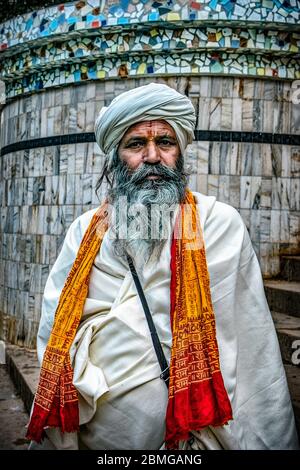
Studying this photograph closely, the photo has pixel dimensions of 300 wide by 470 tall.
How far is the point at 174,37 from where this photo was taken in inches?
165

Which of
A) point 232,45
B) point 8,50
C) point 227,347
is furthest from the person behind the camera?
point 8,50

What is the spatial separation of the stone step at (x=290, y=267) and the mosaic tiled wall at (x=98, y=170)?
67mm

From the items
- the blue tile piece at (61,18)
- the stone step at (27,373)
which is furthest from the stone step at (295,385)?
the blue tile piece at (61,18)

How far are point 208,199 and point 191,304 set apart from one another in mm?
523

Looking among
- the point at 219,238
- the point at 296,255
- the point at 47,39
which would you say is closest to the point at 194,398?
the point at 219,238

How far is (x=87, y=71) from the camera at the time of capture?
14.7 feet

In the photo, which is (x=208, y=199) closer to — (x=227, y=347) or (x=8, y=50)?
(x=227, y=347)

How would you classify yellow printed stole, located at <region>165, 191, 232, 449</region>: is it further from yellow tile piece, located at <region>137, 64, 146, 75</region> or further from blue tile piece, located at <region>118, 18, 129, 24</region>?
blue tile piece, located at <region>118, 18, 129, 24</region>

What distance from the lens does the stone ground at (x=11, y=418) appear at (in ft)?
11.3

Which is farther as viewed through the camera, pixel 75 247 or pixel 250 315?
pixel 75 247

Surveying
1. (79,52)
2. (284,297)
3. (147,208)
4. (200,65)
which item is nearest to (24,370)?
(284,297)

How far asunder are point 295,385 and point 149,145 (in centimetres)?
151

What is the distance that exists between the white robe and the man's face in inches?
10.2

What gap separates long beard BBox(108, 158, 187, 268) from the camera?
7.47ft
